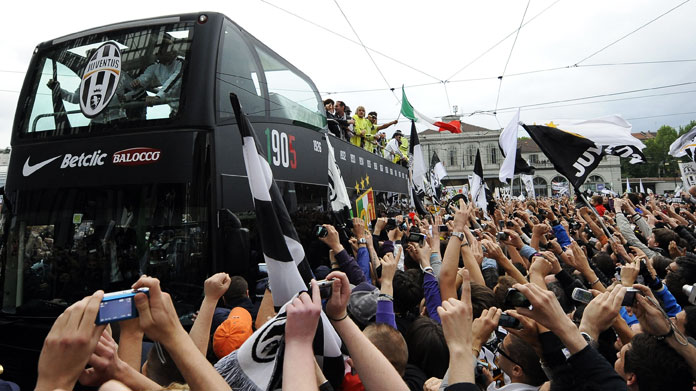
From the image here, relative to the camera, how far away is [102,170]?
4.18 metres

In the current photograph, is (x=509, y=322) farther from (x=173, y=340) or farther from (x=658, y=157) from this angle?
(x=658, y=157)

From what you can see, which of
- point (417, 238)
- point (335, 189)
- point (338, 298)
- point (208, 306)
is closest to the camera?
point (338, 298)

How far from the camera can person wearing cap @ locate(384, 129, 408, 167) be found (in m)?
14.3

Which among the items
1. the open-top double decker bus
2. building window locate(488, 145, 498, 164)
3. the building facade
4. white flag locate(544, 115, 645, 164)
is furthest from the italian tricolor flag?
building window locate(488, 145, 498, 164)

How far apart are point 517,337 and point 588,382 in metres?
0.59

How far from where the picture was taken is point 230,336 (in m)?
2.66

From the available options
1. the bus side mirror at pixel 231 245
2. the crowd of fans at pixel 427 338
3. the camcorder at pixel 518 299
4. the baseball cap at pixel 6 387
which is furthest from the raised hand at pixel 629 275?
the baseball cap at pixel 6 387

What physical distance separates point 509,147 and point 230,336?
256 inches

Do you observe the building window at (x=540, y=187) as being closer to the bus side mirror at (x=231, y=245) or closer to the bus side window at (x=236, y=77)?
the bus side window at (x=236, y=77)

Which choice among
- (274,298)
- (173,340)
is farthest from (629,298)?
(173,340)

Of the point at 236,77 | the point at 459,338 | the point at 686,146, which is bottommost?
the point at 459,338

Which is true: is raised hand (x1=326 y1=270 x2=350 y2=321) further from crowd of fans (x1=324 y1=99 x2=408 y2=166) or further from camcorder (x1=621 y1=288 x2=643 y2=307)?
crowd of fans (x1=324 y1=99 x2=408 y2=166)

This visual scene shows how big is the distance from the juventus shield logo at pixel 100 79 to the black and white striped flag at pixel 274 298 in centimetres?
257

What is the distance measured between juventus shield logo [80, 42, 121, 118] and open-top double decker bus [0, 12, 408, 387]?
14 mm
